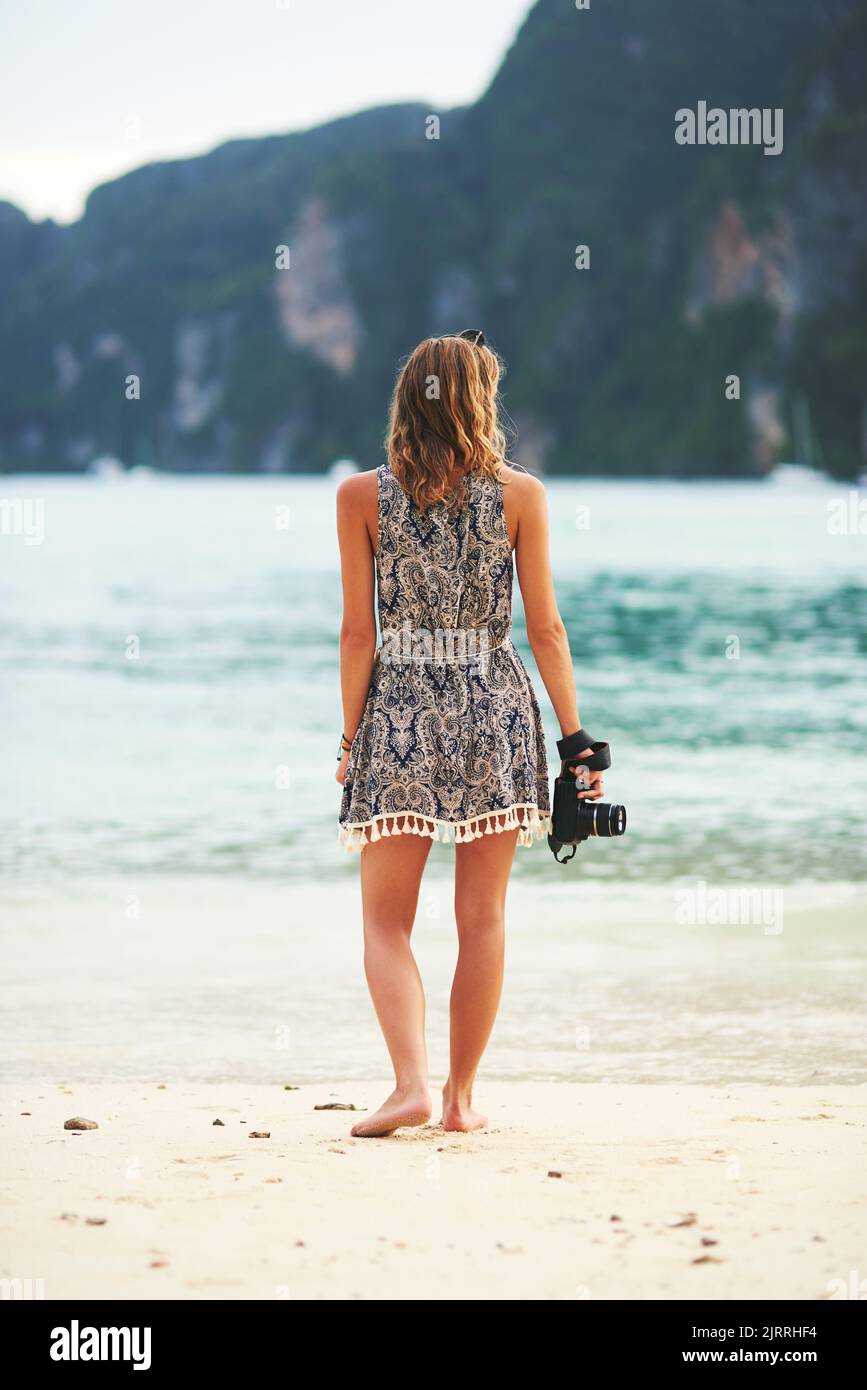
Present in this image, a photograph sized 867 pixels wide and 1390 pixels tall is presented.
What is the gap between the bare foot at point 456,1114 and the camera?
378 centimetres

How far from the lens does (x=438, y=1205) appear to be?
10.2 feet

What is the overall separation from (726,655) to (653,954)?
14061 mm

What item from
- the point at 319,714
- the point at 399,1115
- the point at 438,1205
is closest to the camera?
the point at 438,1205

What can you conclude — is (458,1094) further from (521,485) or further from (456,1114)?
(521,485)

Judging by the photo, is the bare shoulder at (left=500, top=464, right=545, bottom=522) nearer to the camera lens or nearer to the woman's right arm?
the woman's right arm

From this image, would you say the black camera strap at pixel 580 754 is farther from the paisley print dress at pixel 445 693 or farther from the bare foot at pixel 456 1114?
the bare foot at pixel 456 1114

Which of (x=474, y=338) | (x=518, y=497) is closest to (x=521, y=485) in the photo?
(x=518, y=497)

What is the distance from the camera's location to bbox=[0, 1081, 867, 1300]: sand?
2.72m

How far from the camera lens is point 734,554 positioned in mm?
41188

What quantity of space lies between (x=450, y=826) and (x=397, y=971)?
35cm

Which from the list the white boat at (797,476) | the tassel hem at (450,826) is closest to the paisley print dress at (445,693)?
the tassel hem at (450,826)

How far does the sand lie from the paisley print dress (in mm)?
693

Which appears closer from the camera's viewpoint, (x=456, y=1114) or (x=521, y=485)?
(x=521, y=485)
